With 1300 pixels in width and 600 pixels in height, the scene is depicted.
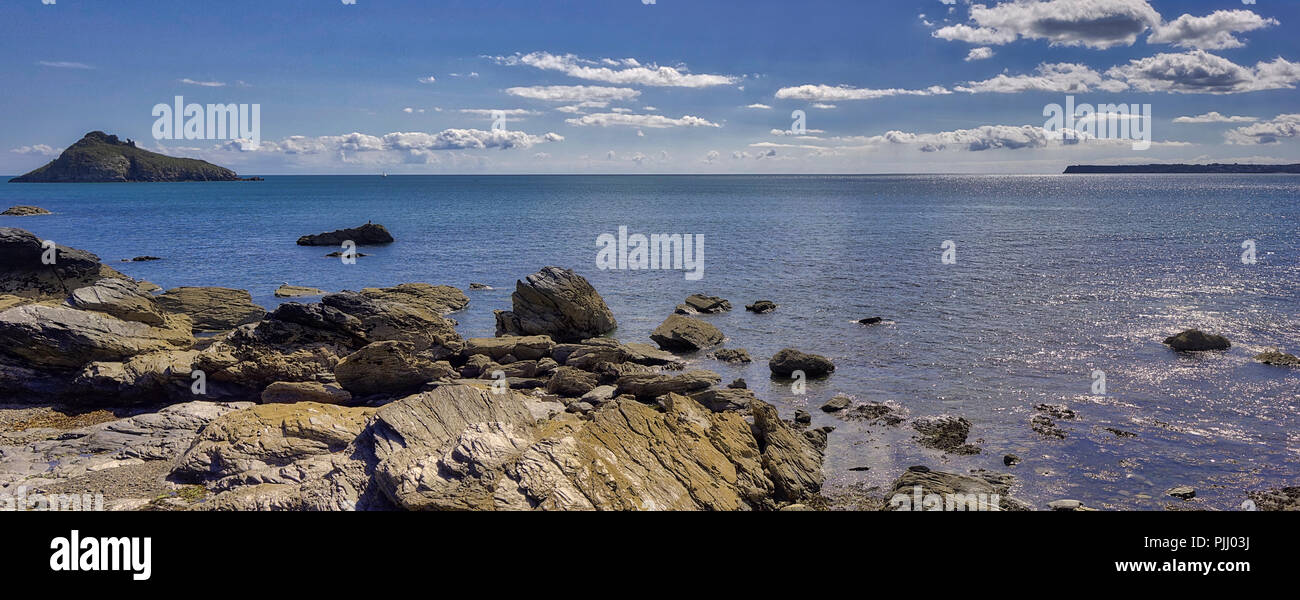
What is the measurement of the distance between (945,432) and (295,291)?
1628 inches

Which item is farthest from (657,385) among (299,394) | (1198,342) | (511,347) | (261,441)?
(1198,342)

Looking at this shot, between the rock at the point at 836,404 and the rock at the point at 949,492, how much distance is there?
228 inches

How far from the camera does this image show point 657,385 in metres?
25.1

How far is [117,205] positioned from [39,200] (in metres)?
37.2

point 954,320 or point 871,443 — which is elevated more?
point 954,320

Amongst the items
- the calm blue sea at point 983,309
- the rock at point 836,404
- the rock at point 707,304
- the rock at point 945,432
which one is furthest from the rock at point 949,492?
the rock at point 707,304

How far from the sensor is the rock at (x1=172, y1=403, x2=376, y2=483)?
16.9m

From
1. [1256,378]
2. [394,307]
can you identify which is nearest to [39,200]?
[394,307]

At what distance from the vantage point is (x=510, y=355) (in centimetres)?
2983

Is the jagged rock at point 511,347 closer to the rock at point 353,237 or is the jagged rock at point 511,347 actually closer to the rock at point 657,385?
the rock at point 657,385

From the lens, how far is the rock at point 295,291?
48.7m

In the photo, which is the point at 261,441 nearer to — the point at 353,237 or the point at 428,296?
the point at 428,296

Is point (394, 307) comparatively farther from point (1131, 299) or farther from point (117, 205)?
point (117, 205)
